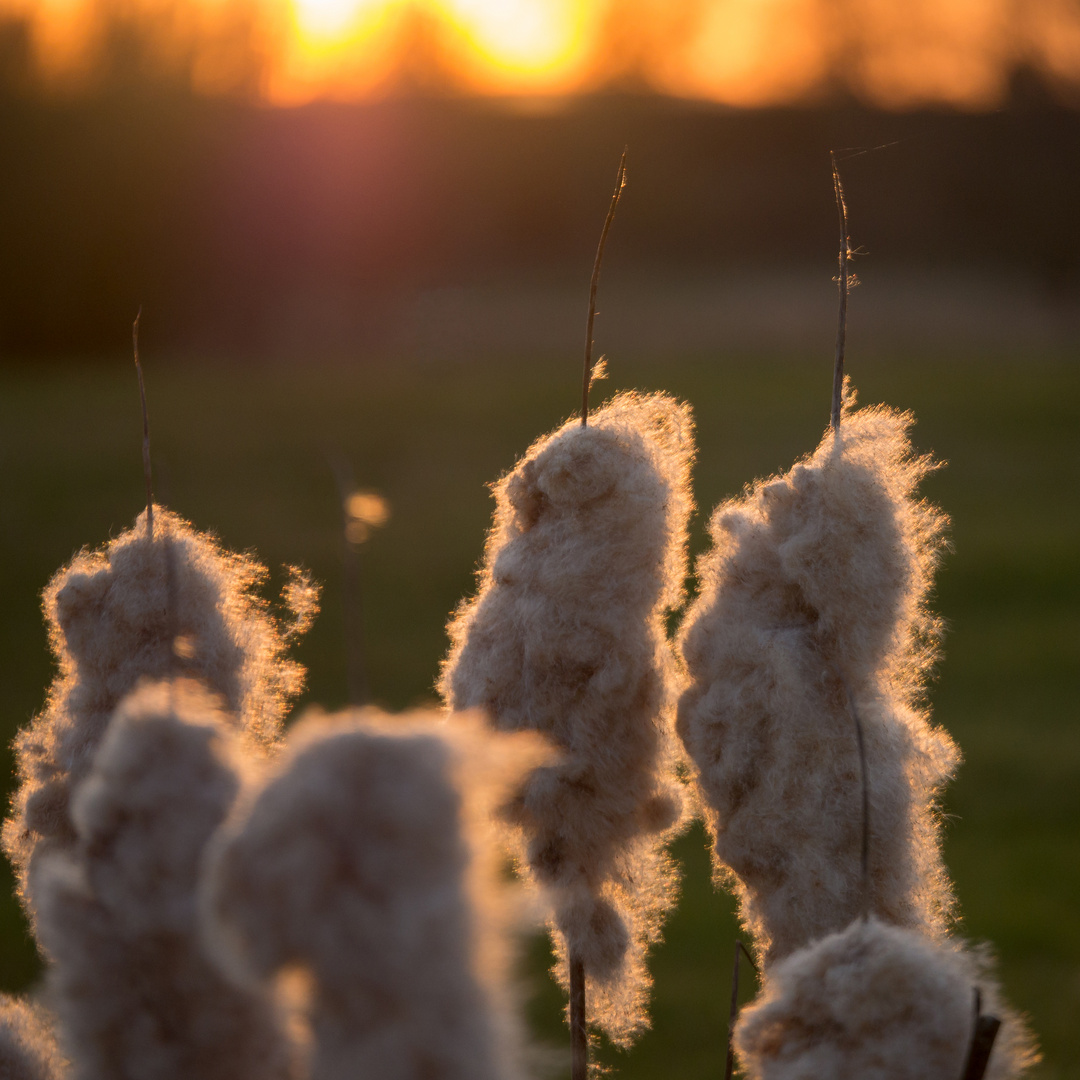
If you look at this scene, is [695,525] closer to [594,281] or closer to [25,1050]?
[594,281]

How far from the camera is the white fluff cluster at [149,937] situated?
61 centimetres

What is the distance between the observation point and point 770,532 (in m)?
1.04

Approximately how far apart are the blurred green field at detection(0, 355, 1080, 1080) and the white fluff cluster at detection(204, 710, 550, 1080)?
2.39m

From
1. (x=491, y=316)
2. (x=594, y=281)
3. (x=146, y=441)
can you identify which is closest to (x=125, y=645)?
(x=146, y=441)

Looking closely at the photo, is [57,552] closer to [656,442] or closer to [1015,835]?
[1015,835]

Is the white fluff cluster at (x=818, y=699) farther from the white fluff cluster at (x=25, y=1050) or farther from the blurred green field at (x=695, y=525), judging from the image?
the blurred green field at (x=695, y=525)

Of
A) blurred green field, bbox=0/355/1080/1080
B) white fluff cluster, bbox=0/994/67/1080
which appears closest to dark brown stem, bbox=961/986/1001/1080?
white fluff cluster, bbox=0/994/67/1080

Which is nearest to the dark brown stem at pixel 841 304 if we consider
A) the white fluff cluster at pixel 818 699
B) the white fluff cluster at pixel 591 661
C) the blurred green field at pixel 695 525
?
the white fluff cluster at pixel 818 699

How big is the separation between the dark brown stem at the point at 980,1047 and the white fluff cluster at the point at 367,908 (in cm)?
25

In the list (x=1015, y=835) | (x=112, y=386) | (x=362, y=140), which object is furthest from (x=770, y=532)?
(x=362, y=140)

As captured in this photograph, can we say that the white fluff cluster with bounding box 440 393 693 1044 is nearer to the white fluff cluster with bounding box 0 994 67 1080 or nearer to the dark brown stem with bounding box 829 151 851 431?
the dark brown stem with bounding box 829 151 851 431

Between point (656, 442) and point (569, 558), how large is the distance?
16cm

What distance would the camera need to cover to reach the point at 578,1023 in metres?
1.00

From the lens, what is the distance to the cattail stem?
0.96m
